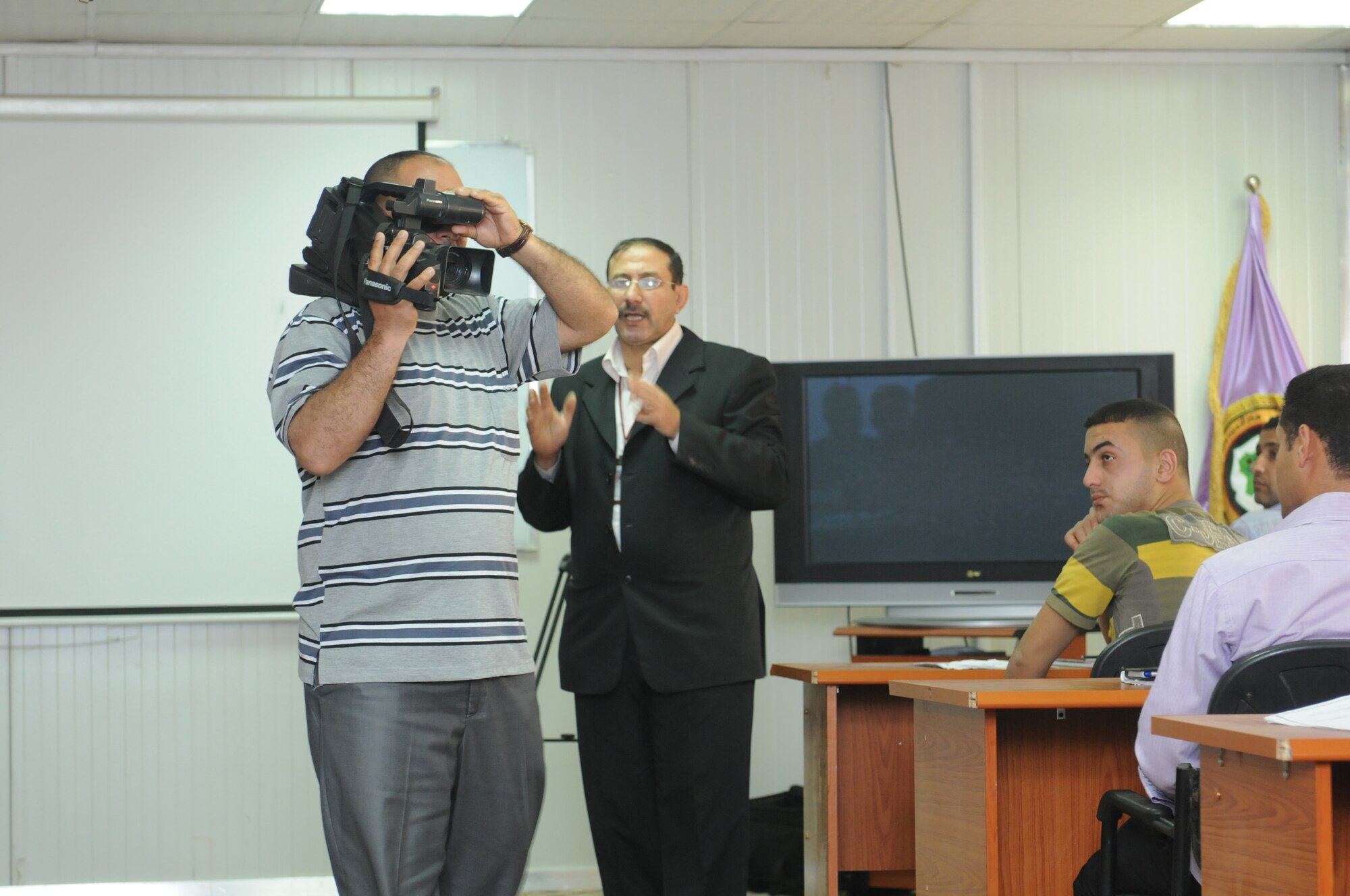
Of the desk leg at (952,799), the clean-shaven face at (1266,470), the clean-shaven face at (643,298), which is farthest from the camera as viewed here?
the clean-shaven face at (1266,470)

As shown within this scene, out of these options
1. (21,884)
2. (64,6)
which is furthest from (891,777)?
(64,6)

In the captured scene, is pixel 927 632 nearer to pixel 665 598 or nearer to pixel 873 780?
pixel 873 780

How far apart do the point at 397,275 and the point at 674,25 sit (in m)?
2.84

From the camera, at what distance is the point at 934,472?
14.4 ft

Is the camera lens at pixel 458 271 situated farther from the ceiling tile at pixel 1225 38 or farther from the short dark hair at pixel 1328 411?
the ceiling tile at pixel 1225 38

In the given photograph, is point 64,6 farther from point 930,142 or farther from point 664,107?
point 930,142

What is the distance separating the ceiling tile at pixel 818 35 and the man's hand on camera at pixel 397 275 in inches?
112

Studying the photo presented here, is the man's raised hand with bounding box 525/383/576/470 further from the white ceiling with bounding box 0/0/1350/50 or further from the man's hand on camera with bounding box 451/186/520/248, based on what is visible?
the white ceiling with bounding box 0/0/1350/50

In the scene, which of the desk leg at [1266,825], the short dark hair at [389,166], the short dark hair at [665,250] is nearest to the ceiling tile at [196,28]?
the short dark hair at [665,250]

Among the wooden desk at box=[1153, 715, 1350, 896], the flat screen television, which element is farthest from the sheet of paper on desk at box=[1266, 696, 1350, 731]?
the flat screen television

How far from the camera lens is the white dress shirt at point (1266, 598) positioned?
1943 mm

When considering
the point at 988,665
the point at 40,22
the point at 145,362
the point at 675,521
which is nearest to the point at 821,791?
the point at 988,665

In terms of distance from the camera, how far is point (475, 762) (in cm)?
185

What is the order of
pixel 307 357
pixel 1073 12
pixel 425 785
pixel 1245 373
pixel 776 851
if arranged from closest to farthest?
pixel 425 785 → pixel 307 357 → pixel 776 851 → pixel 1073 12 → pixel 1245 373
